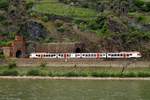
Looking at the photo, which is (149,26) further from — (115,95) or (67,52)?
(115,95)

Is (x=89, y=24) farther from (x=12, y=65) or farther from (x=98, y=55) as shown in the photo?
(x=12, y=65)

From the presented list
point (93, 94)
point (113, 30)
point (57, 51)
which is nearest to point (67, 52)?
point (57, 51)

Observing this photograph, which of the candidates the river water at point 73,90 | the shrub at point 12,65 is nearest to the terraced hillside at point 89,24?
the shrub at point 12,65

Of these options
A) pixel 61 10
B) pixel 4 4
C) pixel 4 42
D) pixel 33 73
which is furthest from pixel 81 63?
pixel 4 4

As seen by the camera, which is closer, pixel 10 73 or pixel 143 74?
pixel 143 74

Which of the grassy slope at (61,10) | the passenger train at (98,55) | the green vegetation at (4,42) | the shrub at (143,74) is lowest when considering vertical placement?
the shrub at (143,74)

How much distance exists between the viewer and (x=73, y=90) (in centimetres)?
7662

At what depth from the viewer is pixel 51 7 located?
125188 millimetres

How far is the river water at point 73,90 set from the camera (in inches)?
2726

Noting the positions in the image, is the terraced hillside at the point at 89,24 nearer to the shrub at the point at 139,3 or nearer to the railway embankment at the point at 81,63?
the shrub at the point at 139,3

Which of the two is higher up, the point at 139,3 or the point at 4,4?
the point at 139,3

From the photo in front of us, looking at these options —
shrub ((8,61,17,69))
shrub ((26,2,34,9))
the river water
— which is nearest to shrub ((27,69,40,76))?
shrub ((8,61,17,69))

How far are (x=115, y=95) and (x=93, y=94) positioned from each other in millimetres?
2625

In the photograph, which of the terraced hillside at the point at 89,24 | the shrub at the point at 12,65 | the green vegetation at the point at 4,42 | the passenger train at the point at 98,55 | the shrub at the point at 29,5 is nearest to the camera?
A: the shrub at the point at 12,65
